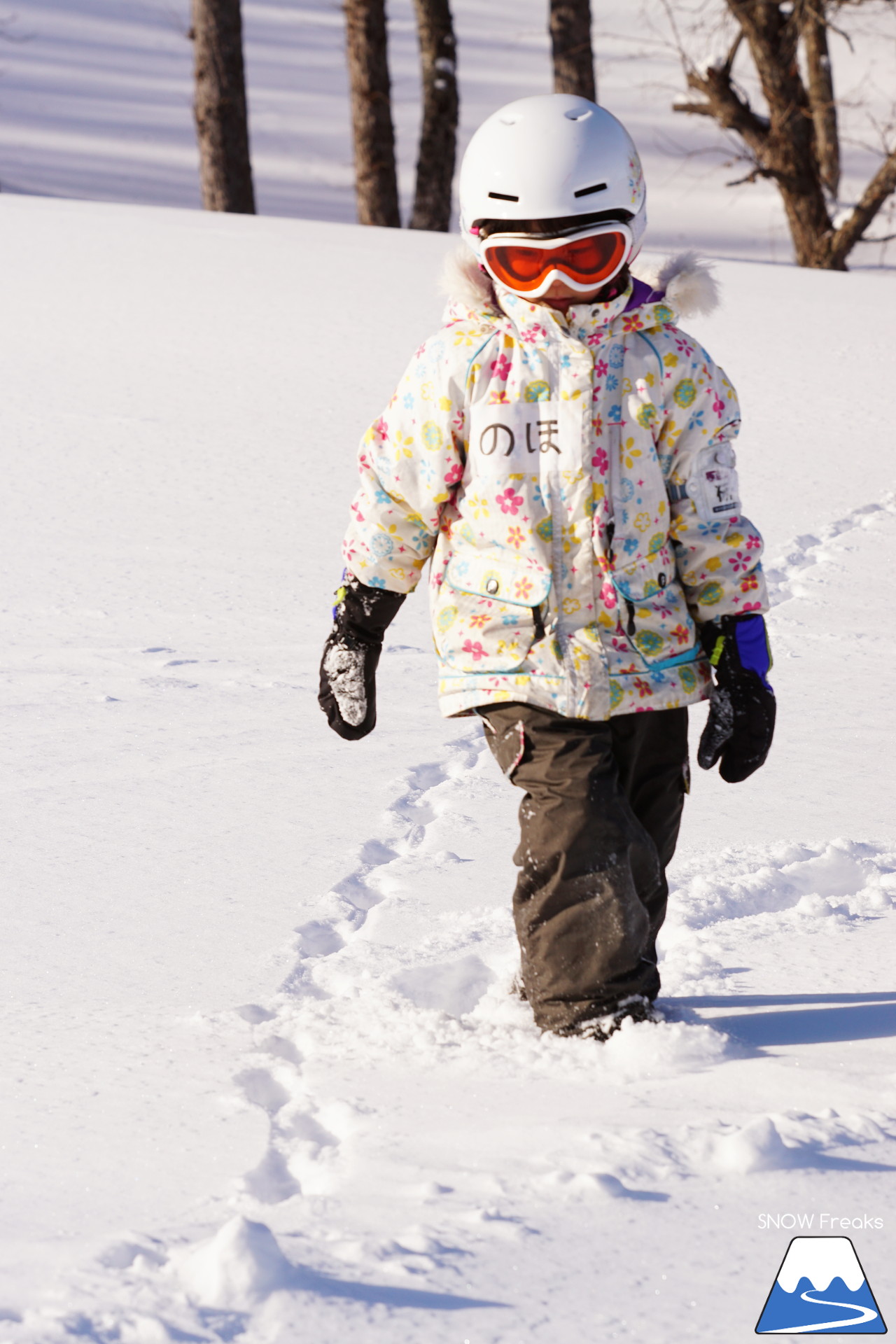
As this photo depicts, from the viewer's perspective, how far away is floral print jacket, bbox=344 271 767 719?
195 cm

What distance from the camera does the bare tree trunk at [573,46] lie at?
33.0 feet

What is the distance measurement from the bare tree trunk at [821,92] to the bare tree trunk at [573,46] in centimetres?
150

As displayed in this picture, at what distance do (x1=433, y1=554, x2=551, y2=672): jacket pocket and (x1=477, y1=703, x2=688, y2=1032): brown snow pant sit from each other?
0.08 metres

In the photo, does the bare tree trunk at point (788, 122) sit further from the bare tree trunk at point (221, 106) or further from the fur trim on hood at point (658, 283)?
the fur trim on hood at point (658, 283)

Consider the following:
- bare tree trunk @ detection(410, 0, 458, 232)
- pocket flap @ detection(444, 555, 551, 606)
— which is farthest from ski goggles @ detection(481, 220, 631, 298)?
bare tree trunk @ detection(410, 0, 458, 232)

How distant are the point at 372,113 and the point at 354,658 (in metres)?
9.03

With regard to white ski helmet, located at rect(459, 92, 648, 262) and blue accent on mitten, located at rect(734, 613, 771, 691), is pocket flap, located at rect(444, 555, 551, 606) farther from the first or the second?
white ski helmet, located at rect(459, 92, 648, 262)

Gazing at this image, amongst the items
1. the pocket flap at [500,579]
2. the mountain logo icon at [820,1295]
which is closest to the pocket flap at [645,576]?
the pocket flap at [500,579]

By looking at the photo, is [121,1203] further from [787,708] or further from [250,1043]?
[787,708]

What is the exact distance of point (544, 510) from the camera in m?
1.96

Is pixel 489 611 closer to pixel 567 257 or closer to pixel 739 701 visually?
pixel 739 701

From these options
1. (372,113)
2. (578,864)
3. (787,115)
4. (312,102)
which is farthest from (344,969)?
(312,102)

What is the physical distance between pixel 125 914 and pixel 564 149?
138 cm

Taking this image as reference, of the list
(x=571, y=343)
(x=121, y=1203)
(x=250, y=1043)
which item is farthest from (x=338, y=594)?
(x=121, y=1203)
